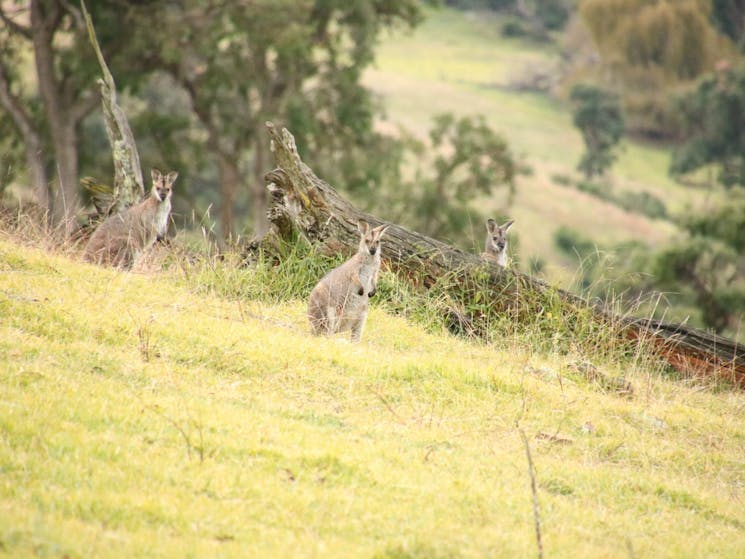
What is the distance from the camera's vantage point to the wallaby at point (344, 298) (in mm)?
11875

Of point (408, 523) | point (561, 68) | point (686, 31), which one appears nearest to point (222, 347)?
point (408, 523)

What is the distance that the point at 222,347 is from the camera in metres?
10.1

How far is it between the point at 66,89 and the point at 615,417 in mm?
28297

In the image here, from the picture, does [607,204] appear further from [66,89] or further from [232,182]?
[66,89]

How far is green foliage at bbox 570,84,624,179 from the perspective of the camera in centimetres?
7738

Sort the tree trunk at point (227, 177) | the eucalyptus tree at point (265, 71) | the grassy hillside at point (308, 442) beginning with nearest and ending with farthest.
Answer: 1. the grassy hillside at point (308, 442)
2. the eucalyptus tree at point (265, 71)
3. the tree trunk at point (227, 177)

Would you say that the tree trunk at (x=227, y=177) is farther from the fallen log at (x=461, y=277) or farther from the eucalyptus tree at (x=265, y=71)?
the fallen log at (x=461, y=277)

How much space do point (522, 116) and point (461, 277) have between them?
79.0m

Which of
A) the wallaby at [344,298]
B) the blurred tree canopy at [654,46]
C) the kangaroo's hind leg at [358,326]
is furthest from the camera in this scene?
the blurred tree canopy at [654,46]

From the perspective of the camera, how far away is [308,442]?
8.01 m

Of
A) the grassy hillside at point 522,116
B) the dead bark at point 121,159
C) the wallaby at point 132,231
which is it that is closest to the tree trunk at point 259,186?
the dead bark at point 121,159

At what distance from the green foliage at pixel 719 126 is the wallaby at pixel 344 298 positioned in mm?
55484

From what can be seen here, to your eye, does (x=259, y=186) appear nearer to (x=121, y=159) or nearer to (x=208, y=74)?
(x=208, y=74)

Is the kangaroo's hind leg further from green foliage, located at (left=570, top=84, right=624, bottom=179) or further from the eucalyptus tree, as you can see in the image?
green foliage, located at (left=570, top=84, right=624, bottom=179)
